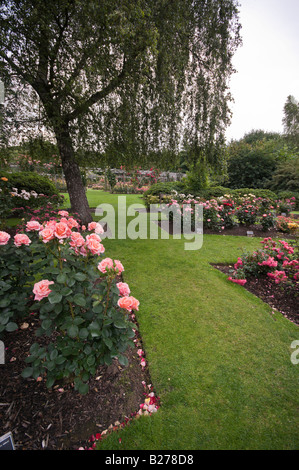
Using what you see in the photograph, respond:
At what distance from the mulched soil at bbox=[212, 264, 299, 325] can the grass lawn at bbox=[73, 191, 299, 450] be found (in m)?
0.19

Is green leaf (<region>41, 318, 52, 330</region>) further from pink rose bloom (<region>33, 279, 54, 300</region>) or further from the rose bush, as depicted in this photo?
pink rose bloom (<region>33, 279, 54, 300</region>)

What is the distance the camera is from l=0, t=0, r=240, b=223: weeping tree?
3.35 m

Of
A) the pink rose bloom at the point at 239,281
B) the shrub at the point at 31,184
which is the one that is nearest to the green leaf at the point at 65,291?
the pink rose bloom at the point at 239,281

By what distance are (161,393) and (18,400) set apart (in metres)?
1.13

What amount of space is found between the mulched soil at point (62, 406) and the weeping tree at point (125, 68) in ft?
13.7

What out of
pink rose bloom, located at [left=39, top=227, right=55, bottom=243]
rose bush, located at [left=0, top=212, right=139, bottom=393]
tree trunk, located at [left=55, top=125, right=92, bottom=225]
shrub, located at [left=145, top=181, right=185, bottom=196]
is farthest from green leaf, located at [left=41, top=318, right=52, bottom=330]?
shrub, located at [left=145, top=181, right=185, bottom=196]

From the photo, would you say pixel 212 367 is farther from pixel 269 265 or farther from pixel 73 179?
pixel 73 179

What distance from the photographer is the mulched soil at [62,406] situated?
136 centimetres

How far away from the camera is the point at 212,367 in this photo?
201 centimetres

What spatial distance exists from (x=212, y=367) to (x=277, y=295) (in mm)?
1966

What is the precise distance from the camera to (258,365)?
2070 mm

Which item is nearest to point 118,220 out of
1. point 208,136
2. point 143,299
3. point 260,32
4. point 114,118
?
point 114,118

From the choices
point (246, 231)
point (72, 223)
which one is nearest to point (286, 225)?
point (246, 231)
